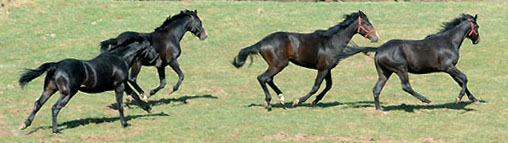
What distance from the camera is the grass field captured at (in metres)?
15.7

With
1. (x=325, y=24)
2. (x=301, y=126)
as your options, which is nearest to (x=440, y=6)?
(x=325, y=24)

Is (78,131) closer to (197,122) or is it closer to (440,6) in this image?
(197,122)

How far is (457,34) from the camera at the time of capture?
18.5 meters

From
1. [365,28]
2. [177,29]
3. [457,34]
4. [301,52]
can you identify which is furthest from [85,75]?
[457,34]

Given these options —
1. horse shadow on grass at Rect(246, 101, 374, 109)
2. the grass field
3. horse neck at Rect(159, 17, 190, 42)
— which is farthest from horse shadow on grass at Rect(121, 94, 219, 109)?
horse shadow on grass at Rect(246, 101, 374, 109)

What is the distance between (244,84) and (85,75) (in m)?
8.54

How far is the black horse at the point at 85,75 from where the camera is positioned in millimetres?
14930

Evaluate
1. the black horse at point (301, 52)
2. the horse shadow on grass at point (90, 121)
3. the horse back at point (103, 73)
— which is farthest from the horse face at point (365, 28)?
the horse back at point (103, 73)

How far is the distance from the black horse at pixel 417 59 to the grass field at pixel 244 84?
657 mm

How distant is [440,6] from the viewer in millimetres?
34938

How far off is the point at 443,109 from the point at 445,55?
118 centimetres

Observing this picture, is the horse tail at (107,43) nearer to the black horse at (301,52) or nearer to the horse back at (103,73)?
the horse back at (103,73)

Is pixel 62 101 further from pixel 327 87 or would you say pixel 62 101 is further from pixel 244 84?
pixel 244 84

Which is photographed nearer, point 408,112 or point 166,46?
point 408,112
